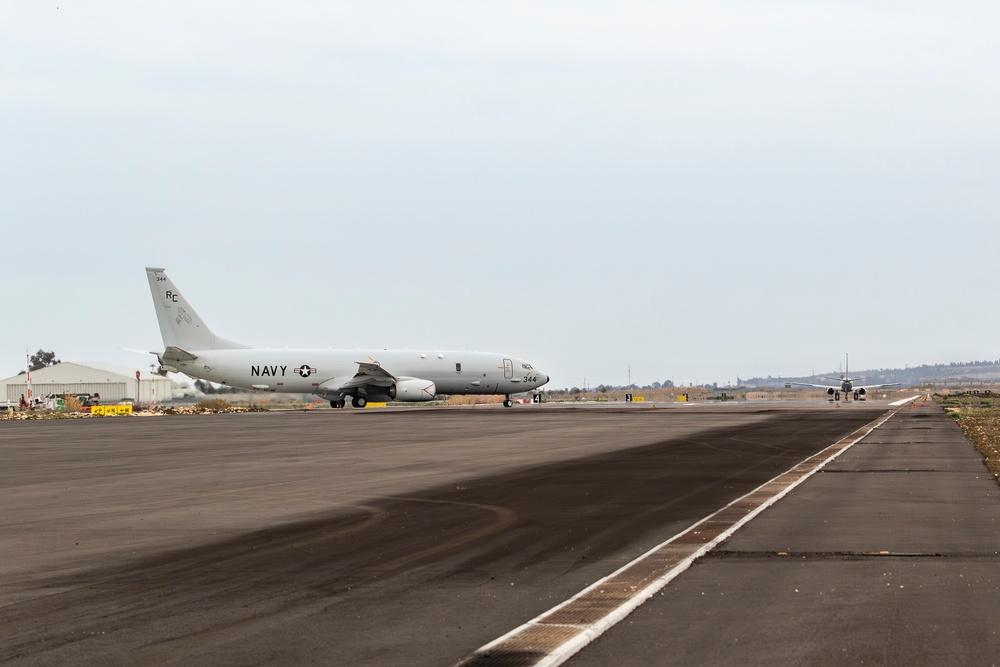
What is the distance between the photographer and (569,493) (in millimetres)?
18031

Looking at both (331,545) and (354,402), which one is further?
(354,402)

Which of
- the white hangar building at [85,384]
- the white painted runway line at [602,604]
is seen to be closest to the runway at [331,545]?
the white painted runway line at [602,604]

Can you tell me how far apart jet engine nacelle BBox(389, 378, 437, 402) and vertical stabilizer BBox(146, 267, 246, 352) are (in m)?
13.8

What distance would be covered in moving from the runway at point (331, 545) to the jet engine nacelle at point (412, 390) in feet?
162

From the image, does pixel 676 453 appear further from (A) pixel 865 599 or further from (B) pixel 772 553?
(A) pixel 865 599

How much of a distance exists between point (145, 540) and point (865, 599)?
8.21m

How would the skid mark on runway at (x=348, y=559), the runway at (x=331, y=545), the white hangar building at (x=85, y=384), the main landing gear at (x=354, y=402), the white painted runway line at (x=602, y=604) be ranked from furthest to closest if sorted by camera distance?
the white hangar building at (x=85, y=384) → the main landing gear at (x=354, y=402) → the skid mark on runway at (x=348, y=559) → the runway at (x=331, y=545) → the white painted runway line at (x=602, y=604)

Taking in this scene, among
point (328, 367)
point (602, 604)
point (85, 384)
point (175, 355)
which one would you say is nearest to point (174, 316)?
point (175, 355)

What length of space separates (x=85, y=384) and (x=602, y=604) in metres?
133

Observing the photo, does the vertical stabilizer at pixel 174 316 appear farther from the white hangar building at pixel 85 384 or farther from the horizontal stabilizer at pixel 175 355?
the white hangar building at pixel 85 384

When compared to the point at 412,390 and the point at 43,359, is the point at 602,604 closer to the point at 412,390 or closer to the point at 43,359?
the point at 412,390

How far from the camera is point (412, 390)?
78.8 m

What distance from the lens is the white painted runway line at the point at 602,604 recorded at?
6797 millimetres

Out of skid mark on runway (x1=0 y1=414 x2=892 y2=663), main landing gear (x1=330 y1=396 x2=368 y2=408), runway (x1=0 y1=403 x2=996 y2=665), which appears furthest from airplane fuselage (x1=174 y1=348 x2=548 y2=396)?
skid mark on runway (x1=0 y1=414 x2=892 y2=663)
